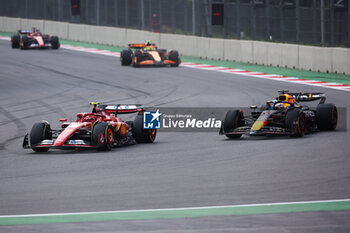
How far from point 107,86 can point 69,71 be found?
19.6 feet

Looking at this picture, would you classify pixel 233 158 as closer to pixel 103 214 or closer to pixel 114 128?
pixel 114 128

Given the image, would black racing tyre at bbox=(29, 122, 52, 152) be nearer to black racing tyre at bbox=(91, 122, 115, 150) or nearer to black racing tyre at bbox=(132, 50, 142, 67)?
black racing tyre at bbox=(91, 122, 115, 150)

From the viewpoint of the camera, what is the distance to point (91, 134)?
15320 millimetres

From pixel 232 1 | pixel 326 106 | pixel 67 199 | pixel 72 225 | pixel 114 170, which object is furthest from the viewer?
pixel 232 1

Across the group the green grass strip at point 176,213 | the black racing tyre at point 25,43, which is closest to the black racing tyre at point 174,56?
the black racing tyre at point 25,43

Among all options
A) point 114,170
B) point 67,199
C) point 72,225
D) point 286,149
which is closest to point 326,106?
point 286,149

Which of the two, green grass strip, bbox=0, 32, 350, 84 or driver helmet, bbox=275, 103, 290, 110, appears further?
green grass strip, bbox=0, 32, 350, 84

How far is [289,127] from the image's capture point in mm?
16359

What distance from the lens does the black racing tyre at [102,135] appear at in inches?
600

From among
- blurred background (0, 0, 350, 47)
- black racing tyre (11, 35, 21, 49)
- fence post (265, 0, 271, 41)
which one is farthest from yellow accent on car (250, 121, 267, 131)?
black racing tyre (11, 35, 21, 49)

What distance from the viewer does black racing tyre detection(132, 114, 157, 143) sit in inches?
651

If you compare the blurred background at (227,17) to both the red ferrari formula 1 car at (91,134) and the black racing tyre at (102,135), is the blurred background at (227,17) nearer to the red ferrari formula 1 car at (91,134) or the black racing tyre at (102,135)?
the red ferrari formula 1 car at (91,134)

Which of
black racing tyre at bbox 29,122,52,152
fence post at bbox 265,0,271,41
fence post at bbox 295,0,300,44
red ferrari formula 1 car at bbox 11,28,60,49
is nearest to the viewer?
black racing tyre at bbox 29,122,52,152

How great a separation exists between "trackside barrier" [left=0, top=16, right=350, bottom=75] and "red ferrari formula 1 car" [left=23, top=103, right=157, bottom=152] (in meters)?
15.1
